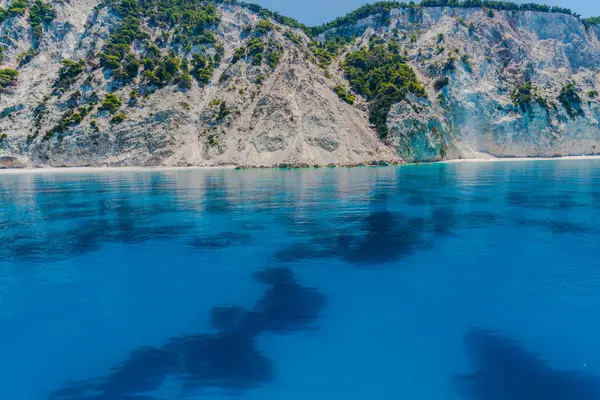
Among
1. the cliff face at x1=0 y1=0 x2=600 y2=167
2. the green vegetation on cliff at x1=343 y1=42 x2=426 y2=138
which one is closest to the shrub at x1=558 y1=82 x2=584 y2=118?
the cliff face at x1=0 y1=0 x2=600 y2=167

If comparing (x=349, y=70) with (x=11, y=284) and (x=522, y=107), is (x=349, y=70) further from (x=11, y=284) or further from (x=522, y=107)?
(x=11, y=284)

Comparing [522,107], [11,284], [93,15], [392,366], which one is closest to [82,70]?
[93,15]

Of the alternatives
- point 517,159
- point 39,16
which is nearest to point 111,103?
point 39,16

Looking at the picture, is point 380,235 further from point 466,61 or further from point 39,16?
point 39,16

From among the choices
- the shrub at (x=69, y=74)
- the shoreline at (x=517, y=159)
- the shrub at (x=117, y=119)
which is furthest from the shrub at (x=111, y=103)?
the shoreline at (x=517, y=159)

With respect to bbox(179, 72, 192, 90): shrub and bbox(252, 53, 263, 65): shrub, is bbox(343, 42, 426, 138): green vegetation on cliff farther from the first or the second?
bbox(179, 72, 192, 90): shrub
